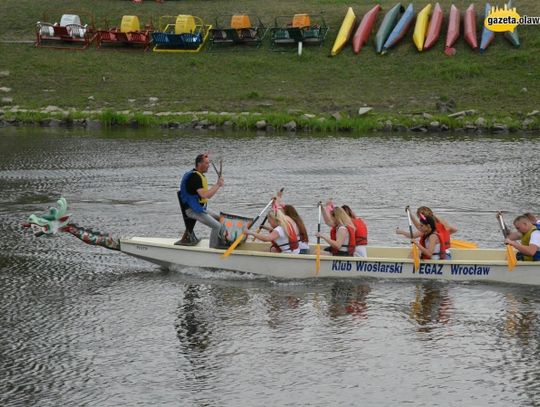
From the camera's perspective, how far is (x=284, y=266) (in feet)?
61.6

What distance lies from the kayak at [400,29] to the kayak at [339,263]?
27.6 m

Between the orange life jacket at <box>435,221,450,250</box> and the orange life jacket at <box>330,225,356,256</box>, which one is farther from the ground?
the orange life jacket at <box>435,221,450,250</box>

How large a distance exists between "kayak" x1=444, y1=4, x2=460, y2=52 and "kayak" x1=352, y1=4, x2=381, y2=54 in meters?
3.73

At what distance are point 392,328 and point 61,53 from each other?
35770mm

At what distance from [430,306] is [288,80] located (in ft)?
90.2

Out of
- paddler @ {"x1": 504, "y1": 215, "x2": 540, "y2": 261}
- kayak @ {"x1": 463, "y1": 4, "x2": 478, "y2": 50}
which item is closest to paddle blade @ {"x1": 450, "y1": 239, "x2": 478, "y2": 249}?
paddler @ {"x1": 504, "y1": 215, "x2": 540, "y2": 261}

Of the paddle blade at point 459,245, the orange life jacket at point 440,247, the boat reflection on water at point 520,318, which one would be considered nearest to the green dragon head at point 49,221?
the orange life jacket at point 440,247

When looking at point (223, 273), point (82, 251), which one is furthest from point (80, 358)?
point (82, 251)

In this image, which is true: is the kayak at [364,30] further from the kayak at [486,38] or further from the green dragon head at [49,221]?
the green dragon head at [49,221]

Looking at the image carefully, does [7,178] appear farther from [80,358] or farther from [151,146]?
[80,358]

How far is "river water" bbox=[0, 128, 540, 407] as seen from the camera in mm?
13773

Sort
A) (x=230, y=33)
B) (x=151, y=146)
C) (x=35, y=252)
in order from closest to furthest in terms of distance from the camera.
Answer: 1. (x=35, y=252)
2. (x=151, y=146)
3. (x=230, y=33)

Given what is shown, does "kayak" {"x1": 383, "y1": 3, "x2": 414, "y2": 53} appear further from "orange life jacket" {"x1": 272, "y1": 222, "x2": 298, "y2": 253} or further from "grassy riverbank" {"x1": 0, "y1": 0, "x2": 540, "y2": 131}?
"orange life jacket" {"x1": 272, "y1": 222, "x2": 298, "y2": 253}

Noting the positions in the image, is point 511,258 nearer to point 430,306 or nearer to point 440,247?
point 440,247
